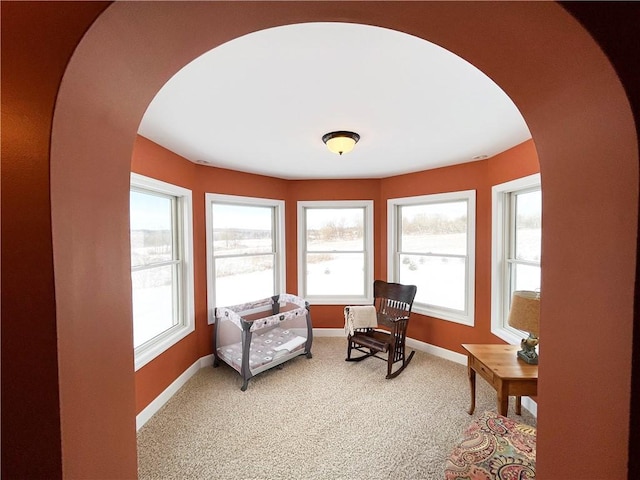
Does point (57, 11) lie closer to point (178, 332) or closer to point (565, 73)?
point (565, 73)

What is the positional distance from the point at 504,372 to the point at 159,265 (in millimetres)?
3033

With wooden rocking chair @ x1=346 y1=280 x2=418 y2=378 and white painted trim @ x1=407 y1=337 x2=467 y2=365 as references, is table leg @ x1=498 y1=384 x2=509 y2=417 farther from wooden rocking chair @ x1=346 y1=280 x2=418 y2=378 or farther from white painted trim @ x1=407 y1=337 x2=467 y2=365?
white painted trim @ x1=407 y1=337 x2=467 y2=365

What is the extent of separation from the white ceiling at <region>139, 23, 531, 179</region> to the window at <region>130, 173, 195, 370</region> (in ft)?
1.66

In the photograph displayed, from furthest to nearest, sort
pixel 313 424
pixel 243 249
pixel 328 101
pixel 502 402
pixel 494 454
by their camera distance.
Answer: pixel 243 249, pixel 313 424, pixel 502 402, pixel 328 101, pixel 494 454

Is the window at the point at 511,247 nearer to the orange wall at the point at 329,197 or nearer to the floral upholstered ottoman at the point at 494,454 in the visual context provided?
the orange wall at the point at 329,197

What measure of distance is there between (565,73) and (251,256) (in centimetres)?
342

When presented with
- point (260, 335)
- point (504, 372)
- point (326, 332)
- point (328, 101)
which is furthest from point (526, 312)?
point (260, 335)

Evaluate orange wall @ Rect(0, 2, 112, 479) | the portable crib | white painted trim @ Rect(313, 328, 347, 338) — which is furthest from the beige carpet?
orange wall @ Rect(0, 2, 112, 479)

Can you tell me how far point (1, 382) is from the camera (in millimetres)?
625

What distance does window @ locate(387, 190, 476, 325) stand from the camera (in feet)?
10.3

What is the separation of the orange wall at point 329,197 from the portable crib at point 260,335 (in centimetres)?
29

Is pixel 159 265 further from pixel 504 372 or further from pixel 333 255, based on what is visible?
pixel 504 372

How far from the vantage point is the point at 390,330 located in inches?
130

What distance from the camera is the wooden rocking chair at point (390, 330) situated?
9.57ft
